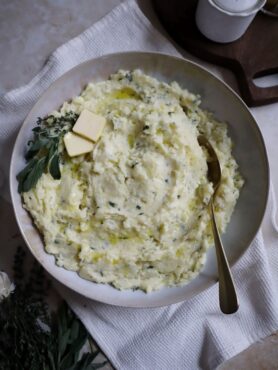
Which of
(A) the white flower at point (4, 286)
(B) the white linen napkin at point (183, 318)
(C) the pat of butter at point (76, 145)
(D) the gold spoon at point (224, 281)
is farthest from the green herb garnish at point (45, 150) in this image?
(D) the gold spoon at point (224, 281)

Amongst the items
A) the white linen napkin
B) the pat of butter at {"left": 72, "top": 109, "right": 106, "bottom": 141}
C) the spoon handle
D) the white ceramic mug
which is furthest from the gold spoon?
the white ceramic mug

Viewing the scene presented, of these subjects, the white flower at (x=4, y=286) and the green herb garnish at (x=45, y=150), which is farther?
the white flower at (x=4, y=286)

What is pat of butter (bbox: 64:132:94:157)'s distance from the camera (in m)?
1.72

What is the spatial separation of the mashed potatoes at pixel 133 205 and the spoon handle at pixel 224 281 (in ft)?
0.24

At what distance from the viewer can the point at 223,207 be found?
1820 millimetres

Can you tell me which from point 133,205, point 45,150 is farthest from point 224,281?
point 45,150

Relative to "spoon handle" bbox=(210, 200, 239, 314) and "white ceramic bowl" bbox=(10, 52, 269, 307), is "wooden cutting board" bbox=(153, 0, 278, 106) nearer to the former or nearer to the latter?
"white ceramic bowl" bbox=(10, 52, 269, 307)

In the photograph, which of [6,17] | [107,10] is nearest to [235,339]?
[107,10]

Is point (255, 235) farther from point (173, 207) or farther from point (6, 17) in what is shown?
point (6, 17)

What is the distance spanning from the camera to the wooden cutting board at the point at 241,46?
2.01m

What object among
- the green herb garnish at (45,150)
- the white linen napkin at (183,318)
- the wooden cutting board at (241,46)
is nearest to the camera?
the green herb garnish at (45,150)

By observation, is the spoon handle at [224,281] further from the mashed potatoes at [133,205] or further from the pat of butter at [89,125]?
the pat of butter at [89,125]

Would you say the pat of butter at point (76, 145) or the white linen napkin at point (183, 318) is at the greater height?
the pat of butter at point (76, 145)

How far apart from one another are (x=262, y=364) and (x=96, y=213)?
3.29 ft
